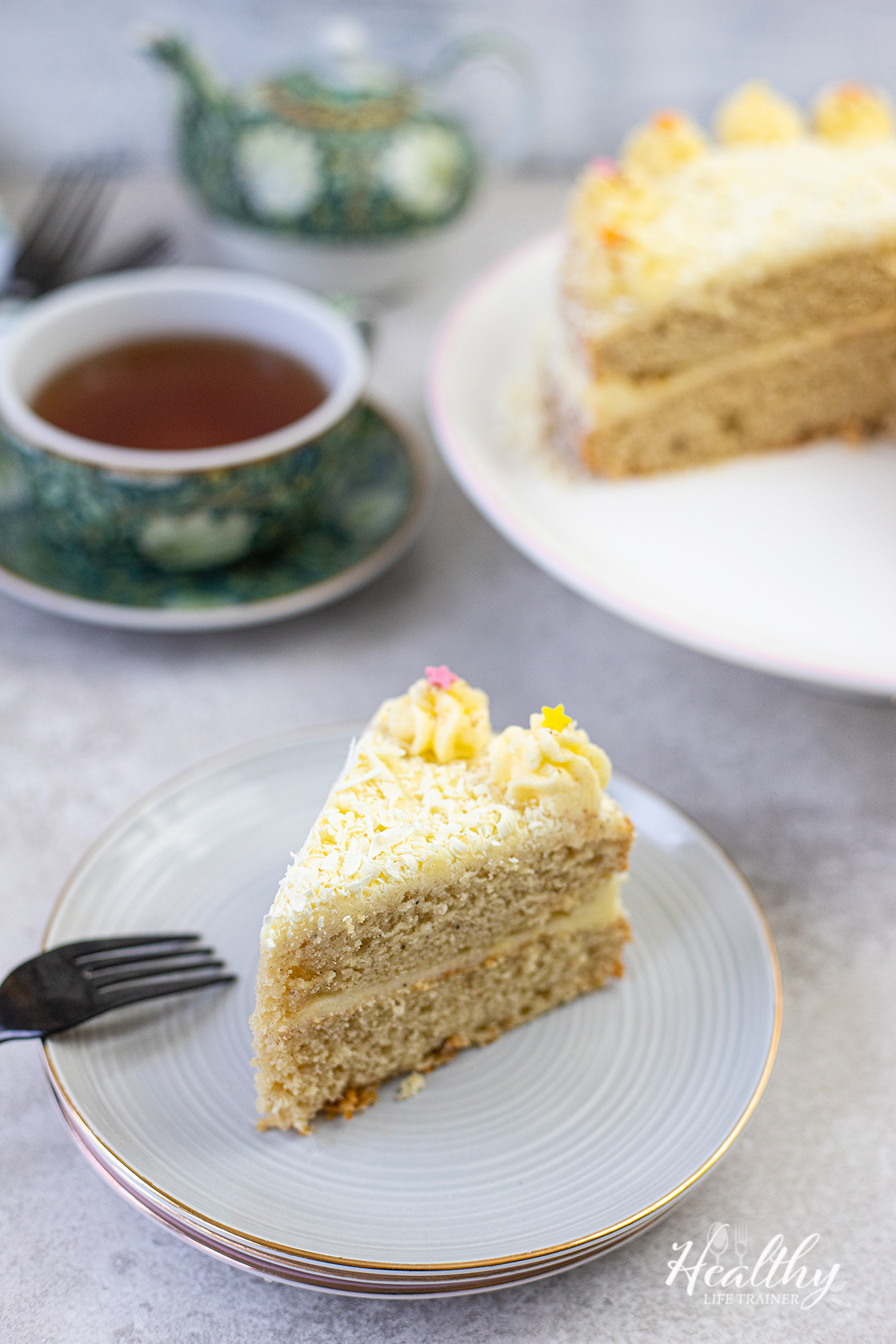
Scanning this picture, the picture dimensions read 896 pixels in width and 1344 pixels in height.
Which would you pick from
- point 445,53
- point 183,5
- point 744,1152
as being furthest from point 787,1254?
point 183,5

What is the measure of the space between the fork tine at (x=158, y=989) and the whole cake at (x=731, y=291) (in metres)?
0.97

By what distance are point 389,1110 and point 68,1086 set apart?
0.85 feet

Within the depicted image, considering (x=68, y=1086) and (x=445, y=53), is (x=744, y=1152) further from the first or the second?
(x=445, y=53)

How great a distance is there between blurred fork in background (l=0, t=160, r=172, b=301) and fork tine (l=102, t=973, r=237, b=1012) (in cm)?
138

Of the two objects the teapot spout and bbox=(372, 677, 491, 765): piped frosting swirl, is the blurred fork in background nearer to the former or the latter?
the teapot spout

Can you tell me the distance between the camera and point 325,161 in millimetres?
1984

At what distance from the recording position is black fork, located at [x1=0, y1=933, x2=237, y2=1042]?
1020 mm

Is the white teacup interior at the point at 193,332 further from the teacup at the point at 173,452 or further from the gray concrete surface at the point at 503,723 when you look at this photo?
the gray concrete surface at the point at 503,723

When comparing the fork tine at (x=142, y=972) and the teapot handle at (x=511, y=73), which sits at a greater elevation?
the teapot handle at (x=511, y=73)

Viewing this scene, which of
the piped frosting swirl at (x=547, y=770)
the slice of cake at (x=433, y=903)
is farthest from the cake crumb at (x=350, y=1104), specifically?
the piped frosting swirl at (x=547, y=770)

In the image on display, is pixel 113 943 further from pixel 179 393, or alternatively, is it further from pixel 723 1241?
pixel 179 393

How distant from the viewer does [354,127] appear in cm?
199

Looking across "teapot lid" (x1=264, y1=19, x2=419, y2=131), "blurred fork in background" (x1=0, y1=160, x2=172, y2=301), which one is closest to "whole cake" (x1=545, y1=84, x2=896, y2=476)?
"teapot lid" (x1=264, y1=19, x2=419, y2=131)

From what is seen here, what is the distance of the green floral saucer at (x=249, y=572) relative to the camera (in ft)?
4.91
